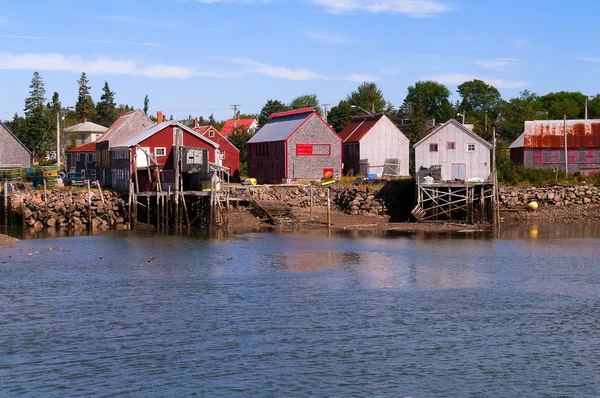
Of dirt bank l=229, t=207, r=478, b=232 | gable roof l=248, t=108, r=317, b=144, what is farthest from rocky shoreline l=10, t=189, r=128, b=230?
gable roof l=248, t=108, r=317, b=144

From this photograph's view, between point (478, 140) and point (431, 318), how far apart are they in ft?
135

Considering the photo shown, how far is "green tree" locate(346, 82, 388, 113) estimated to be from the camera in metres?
129

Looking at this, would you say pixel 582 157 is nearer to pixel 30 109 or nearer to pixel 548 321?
pixel 548 321

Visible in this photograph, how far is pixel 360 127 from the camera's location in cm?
8331

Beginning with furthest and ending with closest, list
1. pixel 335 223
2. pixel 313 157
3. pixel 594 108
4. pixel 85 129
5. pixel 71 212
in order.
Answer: pixel 594 108, pixel 85 129, pixel 313 157, pixel 71 212, pixel 335 223

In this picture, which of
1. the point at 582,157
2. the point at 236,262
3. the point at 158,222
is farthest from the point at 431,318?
the point at 582,157

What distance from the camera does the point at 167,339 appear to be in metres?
28.0

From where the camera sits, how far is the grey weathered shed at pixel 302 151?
2968 inches

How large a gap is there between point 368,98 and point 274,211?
71314mm

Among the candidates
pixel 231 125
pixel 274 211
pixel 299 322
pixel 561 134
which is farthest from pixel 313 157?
pixel 231 125

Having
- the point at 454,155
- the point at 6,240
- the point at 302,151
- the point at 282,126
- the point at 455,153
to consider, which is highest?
the point at 282,126

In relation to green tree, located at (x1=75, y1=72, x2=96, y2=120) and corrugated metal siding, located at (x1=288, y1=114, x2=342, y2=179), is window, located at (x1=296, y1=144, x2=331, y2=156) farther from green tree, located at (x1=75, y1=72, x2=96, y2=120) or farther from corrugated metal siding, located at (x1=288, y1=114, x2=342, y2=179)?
green tree, located at (x1=75, y1=72, x2=96, y2=120)

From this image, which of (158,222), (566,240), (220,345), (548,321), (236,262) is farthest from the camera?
(158,222)

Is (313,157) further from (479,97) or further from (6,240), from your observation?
(479,97)
